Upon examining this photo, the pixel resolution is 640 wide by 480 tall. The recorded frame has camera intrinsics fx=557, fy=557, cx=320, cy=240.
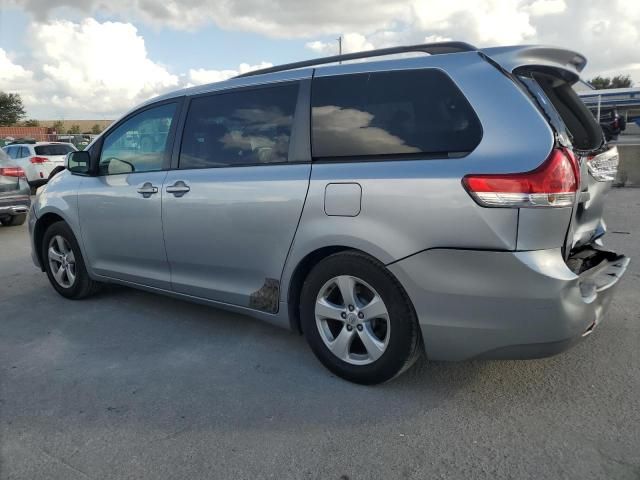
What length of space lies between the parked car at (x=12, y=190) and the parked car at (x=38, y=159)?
637 centimetres

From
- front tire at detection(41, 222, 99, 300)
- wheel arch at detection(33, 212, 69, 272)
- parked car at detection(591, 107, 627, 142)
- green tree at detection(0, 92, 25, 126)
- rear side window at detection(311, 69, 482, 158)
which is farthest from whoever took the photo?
green tree at detection(0, 92, 25, 126)

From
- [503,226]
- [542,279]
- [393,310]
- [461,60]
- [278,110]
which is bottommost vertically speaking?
[393,310]

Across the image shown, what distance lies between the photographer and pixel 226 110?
3922 millimetres

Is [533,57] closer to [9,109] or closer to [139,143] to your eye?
[139,143]

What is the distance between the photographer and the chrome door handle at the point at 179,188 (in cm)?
395

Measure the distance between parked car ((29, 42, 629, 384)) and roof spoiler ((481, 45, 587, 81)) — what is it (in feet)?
0.04

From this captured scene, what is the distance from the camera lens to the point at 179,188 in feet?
13.1

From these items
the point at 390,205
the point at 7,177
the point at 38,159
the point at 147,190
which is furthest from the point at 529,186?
the point at 38,159

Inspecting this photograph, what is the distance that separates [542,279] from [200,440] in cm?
183

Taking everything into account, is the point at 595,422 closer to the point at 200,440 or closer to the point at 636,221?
the point at 200,440

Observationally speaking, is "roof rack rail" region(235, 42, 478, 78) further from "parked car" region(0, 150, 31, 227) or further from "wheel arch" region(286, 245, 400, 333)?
"parked car" region(0, 150, 31, 227)

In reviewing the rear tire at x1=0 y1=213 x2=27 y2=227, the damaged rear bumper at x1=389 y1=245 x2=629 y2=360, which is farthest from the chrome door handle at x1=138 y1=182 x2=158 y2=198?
the rear tire at x1=0 y1=213 x2=27 y2=227

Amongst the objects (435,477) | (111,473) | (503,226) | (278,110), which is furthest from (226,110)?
(435,477)

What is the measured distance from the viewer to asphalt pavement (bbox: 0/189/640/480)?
2512 millimetres
